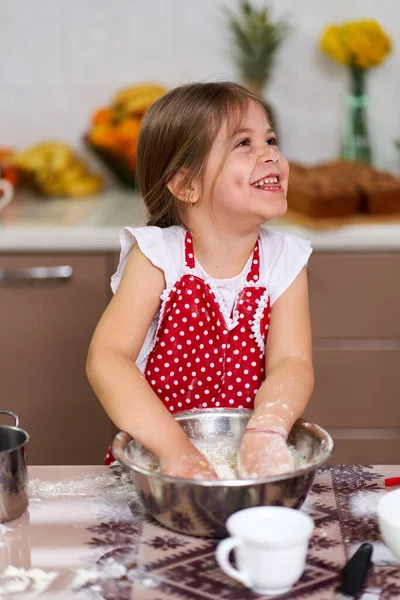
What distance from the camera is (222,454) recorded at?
1210 mm

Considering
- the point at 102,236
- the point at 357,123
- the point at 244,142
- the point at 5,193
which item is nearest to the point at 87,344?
the point at 102,236

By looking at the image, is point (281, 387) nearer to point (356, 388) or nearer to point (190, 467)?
point (190, 467)

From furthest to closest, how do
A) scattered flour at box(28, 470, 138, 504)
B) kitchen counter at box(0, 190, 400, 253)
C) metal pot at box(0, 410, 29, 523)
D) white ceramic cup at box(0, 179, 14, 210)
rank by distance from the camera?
white ceramic cup at box(0, 179, 14, 210)
kitchen counter at box(0, 190, 400, 253)
scattered flour at box(28, 470, 138, 504)
metal pot at box(0, 410, 29, 523)

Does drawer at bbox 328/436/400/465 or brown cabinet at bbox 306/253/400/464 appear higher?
brown cabinet at bbox 306/253/400/464

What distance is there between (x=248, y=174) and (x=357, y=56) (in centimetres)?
144

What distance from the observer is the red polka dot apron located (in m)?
1.53

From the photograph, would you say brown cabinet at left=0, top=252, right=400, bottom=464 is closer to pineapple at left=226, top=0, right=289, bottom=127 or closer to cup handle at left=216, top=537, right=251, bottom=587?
pineapple at left=226, top=0, right=289, bottom=127

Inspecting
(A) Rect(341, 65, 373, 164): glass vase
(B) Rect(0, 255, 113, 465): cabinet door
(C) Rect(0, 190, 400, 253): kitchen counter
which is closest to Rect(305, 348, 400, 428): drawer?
(C) Rect(0, 190, 400, 253): kitchen counter

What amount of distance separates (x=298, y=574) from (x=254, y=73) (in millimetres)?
2046

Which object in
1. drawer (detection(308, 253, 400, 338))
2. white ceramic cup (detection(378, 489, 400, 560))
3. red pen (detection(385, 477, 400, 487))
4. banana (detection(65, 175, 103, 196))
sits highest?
banana (detection(65, 175, 103, 196))

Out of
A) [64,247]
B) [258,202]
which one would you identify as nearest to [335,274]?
[64,247]

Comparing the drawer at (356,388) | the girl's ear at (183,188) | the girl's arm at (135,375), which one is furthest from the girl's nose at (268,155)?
the drawer at (356,388)

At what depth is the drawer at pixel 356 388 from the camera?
228 cm

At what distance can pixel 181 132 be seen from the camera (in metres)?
1.47
